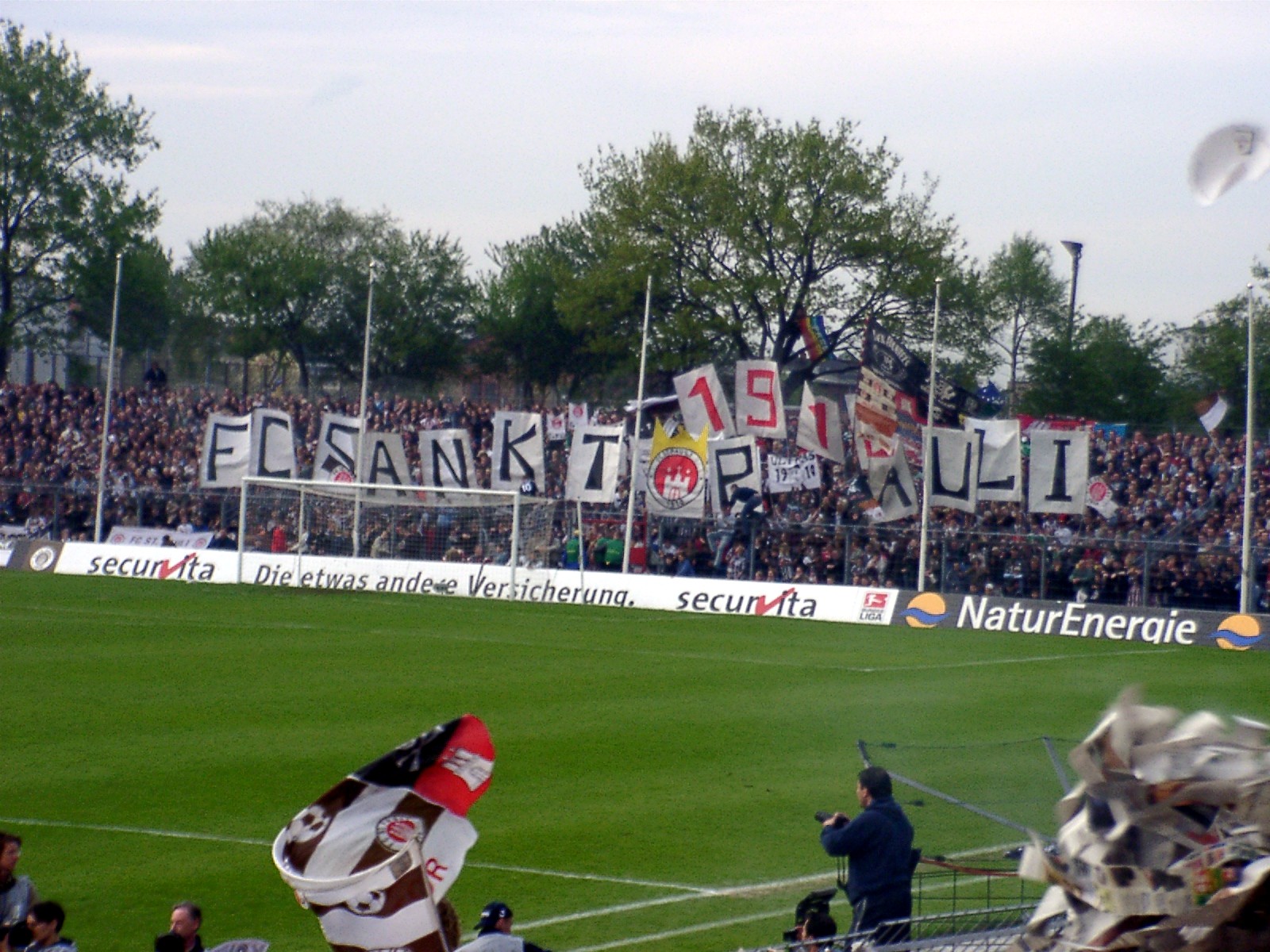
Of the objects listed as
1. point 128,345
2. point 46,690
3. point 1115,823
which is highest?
point 128,345

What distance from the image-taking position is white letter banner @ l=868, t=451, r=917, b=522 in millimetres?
34500

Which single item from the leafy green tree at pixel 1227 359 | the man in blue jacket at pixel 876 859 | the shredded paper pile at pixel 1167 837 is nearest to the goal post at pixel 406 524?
the leafy green tree at pixel 1227 359

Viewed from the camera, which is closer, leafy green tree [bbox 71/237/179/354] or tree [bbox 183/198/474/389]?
leafy green tree [bbox 71/237/179/354]

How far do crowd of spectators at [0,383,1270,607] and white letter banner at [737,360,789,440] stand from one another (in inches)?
86.3

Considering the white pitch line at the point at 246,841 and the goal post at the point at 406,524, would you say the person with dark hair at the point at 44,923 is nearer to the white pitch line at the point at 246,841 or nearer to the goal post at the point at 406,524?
the white pitch line at the point at 246,841

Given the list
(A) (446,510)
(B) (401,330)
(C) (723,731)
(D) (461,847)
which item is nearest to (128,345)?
(B) (401,330)

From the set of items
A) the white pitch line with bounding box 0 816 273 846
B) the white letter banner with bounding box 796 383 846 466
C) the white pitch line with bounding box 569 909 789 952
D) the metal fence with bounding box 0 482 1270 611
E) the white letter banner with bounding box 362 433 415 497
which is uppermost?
the white letter banner with bounding box 796 383 846 466

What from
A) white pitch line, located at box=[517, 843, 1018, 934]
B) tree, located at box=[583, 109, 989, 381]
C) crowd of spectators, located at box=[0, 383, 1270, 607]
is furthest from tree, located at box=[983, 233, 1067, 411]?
white pitch line, located at box=[517, 843, 1018, 934]

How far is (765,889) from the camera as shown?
34.6 feet

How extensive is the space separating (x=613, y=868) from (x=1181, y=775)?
9481 mm

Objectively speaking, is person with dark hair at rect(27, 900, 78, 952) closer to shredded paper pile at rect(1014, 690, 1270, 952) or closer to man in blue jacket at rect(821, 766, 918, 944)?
man in blue jacket at rect(821, 766, 918, 944)

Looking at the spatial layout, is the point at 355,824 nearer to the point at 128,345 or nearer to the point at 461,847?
the point at 461,847

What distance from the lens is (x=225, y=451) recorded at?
130 feet

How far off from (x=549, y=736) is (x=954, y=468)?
62.4 ft
